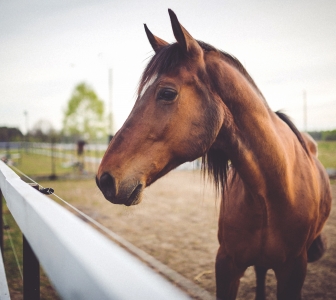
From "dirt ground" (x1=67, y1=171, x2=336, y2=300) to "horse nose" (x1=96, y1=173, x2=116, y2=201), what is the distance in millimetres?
429

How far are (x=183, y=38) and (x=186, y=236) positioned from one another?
4.54 m

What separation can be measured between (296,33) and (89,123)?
1044 inches

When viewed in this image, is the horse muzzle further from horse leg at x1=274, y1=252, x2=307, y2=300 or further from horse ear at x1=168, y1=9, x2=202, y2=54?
horse leg at x1=274, y1=252, x2=307, y2=300

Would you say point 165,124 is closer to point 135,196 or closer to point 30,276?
point 135,196

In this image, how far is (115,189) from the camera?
1331 mm

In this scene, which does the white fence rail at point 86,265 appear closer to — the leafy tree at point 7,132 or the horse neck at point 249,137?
the horse neck at point 249,137

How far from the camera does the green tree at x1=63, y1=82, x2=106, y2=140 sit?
27.5 metres

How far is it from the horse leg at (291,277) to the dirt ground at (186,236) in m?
0.79

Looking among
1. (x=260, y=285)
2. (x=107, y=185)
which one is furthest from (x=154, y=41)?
(x=260, y=285)

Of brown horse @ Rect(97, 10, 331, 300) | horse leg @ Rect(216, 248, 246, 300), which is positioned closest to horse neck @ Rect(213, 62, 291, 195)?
brown horse @ Rect(97, 10, 331, 300)

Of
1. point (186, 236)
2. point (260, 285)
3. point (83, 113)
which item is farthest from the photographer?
point (83, 113)

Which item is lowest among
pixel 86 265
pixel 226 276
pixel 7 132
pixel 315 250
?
pixel 315 250

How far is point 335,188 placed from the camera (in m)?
9.91

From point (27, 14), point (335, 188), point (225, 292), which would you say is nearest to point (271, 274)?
point (225, 292)
